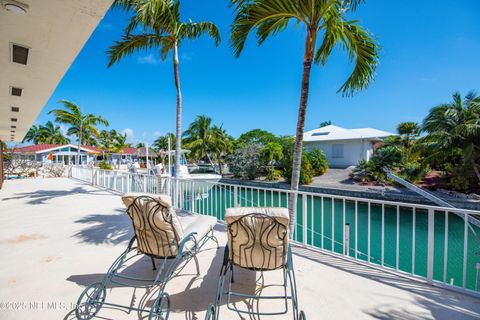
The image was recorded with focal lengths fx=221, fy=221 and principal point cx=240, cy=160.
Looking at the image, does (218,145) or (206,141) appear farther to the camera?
(206,141)

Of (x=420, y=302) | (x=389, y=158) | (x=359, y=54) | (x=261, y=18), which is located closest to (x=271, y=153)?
(x=389, y=158)

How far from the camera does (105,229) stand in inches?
171

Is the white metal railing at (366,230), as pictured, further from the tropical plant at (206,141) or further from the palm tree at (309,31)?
the tropical plant at (206,141)

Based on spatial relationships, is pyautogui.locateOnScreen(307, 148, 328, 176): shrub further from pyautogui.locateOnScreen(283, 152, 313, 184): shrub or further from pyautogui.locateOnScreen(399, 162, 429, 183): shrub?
pyautogui.locateOnScreen(399, 162, 429, 183): shrub

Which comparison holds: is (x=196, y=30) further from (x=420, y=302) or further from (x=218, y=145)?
(x=218, y=145)

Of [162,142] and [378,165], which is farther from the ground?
[162,142]

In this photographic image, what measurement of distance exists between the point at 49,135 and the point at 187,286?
2404 inches

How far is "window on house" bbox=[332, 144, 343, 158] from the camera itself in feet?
67.2

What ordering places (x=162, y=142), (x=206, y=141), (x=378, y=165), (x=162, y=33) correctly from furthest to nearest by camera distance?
(x=162, y=142) → (x=206, y=141) → (x=378, y=165) → (x=162, y=33)

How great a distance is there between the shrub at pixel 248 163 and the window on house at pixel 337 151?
7.14 m

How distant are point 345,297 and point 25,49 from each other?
5167mm

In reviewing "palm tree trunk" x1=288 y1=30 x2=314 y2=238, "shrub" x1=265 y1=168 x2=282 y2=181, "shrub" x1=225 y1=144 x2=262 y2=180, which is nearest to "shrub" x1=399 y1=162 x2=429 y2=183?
"shrub" x1=265 y1=168 x2=282 y2=181

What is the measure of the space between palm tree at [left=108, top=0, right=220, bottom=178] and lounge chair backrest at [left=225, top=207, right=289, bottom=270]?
4.74 metres

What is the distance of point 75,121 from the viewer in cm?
1678
